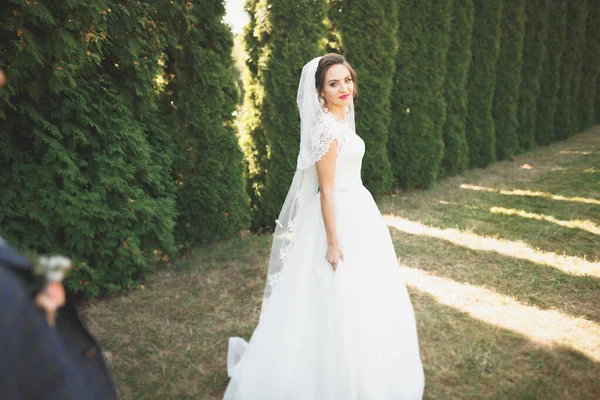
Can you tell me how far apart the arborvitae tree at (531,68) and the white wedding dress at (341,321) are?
1249 cm

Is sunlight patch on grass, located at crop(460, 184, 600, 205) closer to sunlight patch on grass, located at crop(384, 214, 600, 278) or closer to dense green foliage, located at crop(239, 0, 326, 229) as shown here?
sunlight patch on grass, located at crop(384, 214, 600, 278)

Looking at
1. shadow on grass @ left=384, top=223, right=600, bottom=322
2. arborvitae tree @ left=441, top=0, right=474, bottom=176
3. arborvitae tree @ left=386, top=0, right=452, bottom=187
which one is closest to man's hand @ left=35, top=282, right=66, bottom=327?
shadow on grass @ left=384, top=223, right=600, bottom=322

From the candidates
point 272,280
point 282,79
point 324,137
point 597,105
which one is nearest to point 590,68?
point 597,105

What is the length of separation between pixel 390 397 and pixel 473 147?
9.58 meters

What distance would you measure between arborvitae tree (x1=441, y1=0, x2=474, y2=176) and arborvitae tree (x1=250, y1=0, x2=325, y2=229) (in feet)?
15.3

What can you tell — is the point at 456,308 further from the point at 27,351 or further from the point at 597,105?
the point at 597,105

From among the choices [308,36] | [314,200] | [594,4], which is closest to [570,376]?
[314,200]

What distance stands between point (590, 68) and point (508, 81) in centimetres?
832

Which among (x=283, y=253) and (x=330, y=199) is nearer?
(x=330, y=199)

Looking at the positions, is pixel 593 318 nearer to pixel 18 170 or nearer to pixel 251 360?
pixel 251 360

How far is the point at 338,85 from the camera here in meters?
2.51

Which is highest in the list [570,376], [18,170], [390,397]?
[18,170]

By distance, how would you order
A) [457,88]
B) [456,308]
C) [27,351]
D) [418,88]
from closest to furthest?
[27,351], [456,308], [418,88], [457,88]

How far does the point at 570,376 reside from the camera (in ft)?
8.68
